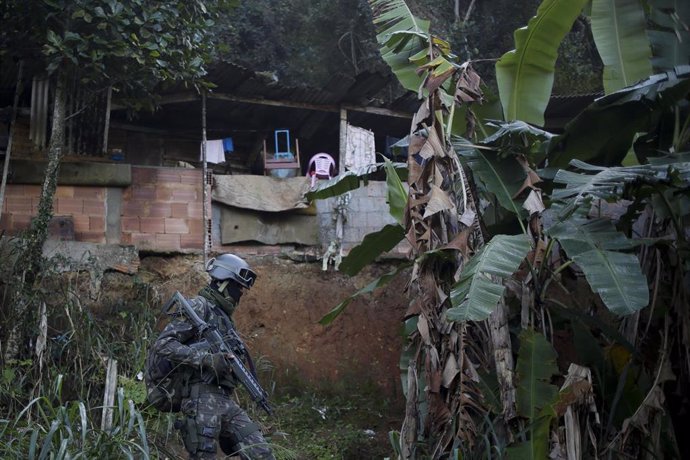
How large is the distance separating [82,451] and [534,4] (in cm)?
1033

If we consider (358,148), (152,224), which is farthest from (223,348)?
(358,148)

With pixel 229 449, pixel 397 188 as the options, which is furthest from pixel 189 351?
pixel 397 188

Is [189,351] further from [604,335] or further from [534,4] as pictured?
[534,4]

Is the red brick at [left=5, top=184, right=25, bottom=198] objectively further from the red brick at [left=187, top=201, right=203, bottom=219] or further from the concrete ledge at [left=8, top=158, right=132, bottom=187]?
the red brick at [left=187, top=201, right=203, bottom=219]

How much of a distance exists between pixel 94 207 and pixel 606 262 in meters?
5.69

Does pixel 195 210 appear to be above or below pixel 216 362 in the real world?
above

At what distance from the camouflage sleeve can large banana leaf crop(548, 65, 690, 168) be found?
10.2 ft

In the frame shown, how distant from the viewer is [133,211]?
30.3ft

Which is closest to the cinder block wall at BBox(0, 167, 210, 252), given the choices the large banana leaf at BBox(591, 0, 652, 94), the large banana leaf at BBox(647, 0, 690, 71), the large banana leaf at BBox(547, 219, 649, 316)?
the large banana leaf at BBox(591, 0, 652, 94)

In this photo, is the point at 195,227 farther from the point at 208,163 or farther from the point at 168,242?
the point at 208,163

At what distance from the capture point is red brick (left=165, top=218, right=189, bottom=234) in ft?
30.7

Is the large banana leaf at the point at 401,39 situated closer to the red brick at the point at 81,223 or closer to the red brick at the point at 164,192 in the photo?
the red brick at the point at 164,192

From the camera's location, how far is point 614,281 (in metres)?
5.18

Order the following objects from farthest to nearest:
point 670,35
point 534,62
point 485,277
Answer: point 534,62, point 670,35, point 485,277
